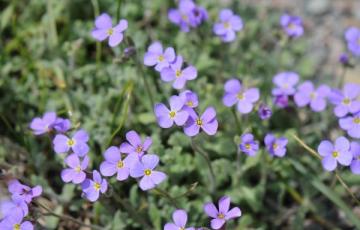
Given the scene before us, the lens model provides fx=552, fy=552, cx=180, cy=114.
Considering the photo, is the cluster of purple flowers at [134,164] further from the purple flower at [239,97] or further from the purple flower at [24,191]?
the purple flower at [239,97]

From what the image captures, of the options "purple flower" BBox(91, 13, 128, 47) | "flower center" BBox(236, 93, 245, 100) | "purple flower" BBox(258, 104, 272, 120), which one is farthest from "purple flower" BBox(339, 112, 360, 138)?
"purple flower" BBox(91, 13, 128, 47)

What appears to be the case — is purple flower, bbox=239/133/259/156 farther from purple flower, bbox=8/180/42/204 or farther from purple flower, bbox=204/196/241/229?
purple flower, bbox=8/180/42/204

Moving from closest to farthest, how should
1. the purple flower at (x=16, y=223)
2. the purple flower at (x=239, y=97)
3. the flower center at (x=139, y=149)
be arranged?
1. the purple flower at (x=16, y=223)
2. the flower center at (x=139, y=149)
3. the purple flower at (x=239, y=97)

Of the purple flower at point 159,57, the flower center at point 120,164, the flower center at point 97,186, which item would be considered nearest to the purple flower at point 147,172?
the flower center at point 120,164

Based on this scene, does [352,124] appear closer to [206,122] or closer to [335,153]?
[335,153]

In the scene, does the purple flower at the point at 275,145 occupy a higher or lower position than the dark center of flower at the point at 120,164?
lower

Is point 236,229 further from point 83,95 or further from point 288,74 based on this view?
point 83,95

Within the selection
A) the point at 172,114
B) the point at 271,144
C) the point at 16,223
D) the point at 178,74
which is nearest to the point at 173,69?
the point at 178,74
